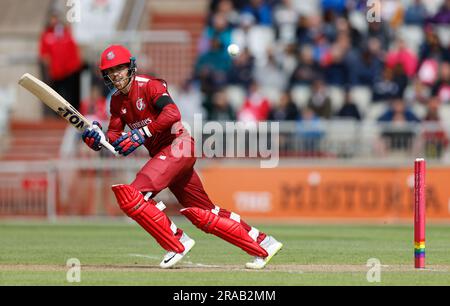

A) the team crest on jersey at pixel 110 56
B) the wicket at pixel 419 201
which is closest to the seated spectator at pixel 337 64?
the team crest on jersey at pixel 110 56

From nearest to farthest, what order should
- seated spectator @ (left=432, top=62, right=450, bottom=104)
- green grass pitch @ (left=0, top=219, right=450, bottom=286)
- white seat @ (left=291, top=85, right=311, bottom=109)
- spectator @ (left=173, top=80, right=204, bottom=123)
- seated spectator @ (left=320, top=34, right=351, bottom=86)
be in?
green grass pitch @ (left=0, top=219, right=450, bottom=286) → spectator @ (left=173, top=80, right=204, bottom=123) → seated spectator @ (left=432, top=62, right=450, bottom=104) → white seat @ (left=291, top=85, right=311, bottom=109) → seated spectator @ (left=320, top=34, right=351, bottom=86)

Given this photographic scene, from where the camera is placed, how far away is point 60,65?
27766 millimetres

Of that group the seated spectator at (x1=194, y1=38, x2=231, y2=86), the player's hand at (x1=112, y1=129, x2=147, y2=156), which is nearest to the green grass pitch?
the player's hand at (x1=112, y1=129, x2=147, y2=156)

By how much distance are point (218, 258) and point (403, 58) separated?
1330cm

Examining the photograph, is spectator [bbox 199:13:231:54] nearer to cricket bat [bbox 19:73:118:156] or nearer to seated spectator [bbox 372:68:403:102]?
seated spectator [bbox 372:68:403:102]

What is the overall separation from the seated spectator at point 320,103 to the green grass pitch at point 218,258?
A: 4004 millimetres

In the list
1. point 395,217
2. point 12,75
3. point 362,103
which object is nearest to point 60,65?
point 12,75

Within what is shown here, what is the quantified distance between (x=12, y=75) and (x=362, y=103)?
8231 mm

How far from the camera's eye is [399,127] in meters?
24.7

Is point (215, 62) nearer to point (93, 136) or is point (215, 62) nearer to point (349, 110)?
point (349, 110)

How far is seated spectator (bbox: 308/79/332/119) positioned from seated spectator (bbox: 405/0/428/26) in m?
3.81

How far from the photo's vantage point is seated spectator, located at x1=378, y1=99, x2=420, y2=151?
2469cm

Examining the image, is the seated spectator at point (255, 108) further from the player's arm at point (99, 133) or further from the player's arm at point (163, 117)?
the player's arm at point (163, 117)
